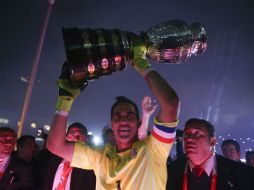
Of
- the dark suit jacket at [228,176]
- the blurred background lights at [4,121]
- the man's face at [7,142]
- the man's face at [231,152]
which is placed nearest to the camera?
the dark suit jacket at [228,176]

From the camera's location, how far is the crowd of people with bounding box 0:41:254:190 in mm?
2355

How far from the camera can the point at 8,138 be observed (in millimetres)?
5133

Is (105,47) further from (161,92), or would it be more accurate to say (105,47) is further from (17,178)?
(17,178)

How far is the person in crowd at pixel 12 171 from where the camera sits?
177 inches

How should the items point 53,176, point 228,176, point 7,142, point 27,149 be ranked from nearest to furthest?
point 228,176 < point 53,176 < point 7,142 < point 27,149

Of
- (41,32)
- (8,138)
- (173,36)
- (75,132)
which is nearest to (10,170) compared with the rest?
(8,138)

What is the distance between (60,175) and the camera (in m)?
4.01

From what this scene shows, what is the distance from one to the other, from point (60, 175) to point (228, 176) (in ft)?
7.31

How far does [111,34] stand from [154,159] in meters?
1.10

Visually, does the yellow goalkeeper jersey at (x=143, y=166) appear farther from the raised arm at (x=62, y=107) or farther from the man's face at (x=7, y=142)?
the man's face at (x=7, y=142)

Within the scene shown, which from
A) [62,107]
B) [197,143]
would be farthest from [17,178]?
[197,143]

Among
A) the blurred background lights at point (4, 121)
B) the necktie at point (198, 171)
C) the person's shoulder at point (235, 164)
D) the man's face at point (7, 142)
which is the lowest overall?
the blurred background lights at point (4, 121)

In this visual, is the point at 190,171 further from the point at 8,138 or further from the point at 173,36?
the point at 8,138

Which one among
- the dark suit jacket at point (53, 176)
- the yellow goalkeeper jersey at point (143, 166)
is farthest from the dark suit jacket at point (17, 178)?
the yellow goalkeeper jersey at point (143, 166)
